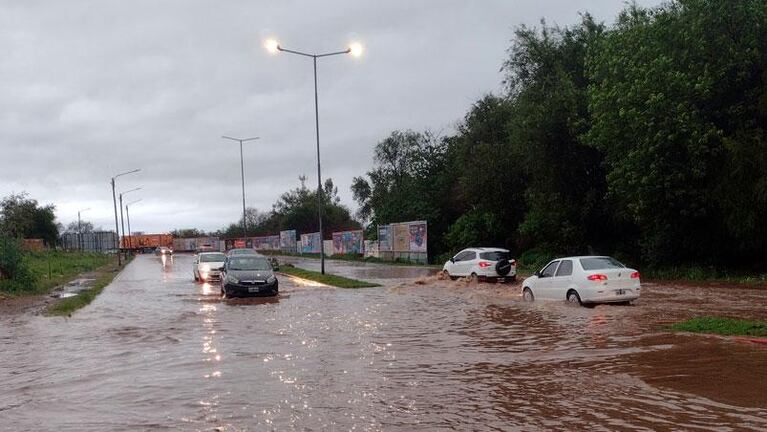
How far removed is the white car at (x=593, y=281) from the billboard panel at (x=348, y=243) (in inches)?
1846

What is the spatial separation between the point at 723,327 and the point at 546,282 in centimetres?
646

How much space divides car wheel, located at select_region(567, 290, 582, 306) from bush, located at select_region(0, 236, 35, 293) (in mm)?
21302

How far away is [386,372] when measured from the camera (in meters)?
9.48

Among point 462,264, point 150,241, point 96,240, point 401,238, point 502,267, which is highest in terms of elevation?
point 96,240

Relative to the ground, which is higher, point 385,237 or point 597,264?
point 385,237

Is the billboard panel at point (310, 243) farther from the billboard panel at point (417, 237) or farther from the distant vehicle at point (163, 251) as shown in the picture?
the billboard panel at point (417, 237)

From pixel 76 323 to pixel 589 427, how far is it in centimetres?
1422

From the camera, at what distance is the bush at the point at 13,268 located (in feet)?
87.8

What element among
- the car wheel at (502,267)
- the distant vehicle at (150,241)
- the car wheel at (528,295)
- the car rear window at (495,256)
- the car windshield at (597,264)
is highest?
the distant vehicle at (150,241)

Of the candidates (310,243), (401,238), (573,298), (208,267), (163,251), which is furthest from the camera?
(163,251)

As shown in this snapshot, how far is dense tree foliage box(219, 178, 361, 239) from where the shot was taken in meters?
109

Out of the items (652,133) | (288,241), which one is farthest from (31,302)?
(288,241)

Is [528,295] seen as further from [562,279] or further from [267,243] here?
[267,243]

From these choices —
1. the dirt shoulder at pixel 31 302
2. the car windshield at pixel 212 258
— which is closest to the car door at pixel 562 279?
the dirt shoulder at pixel 31 302
